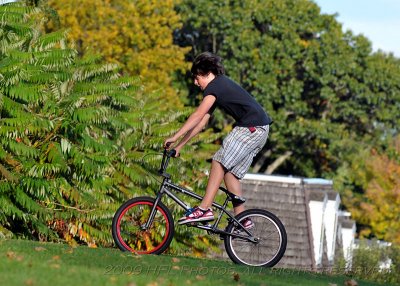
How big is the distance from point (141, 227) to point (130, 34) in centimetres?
3436

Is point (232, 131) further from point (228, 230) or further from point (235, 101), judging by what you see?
point (228, 230)

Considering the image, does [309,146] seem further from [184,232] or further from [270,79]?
[184,232]

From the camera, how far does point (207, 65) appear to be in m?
12.0

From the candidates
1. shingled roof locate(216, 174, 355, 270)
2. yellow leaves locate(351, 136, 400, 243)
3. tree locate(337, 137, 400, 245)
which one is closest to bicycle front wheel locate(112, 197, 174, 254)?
shingled roof locate(216, 174, 355, 270)

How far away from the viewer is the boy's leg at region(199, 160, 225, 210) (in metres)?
11.9

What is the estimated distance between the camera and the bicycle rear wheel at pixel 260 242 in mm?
12008

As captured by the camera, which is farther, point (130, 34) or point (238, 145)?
point (130, 34)

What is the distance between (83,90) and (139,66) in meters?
27.2

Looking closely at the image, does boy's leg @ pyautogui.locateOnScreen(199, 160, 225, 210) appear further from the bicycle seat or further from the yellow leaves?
the yellow leaves

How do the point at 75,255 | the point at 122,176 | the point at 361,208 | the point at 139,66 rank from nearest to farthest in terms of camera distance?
1. the point at 75,255
2. the point at 122,176
3. the point at 139,66
4. the point at 361,208

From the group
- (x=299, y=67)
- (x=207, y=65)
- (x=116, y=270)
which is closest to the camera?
(x=116, y=270)

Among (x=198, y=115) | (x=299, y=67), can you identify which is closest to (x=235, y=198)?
(x=198, y=115)

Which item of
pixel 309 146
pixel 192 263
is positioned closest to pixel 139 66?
pixel 309 146

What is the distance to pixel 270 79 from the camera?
54344mm
